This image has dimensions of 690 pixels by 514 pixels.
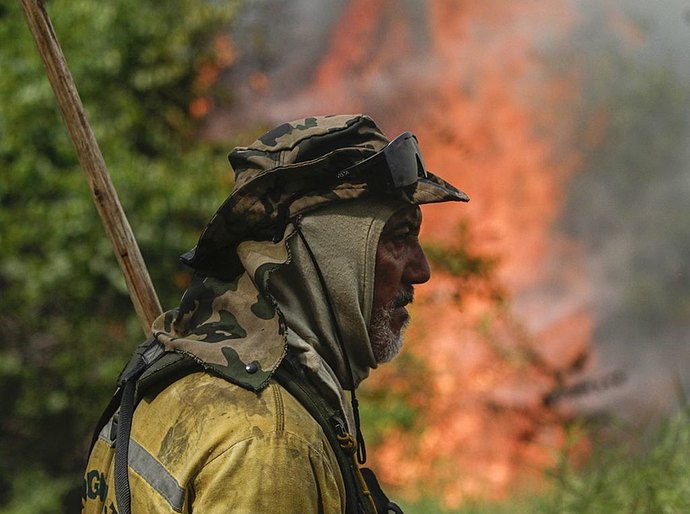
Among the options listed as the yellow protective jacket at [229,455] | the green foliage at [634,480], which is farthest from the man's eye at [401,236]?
the green foliage at [634,480]

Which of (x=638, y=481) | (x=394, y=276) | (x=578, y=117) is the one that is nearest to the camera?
(x=394, y=276)

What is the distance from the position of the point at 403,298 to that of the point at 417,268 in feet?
0.27

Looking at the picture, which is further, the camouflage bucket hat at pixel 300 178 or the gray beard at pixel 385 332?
the gray beard at pixel 385 332

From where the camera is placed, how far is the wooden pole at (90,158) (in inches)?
96.0

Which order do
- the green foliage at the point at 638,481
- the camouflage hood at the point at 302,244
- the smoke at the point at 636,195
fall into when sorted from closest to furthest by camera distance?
1. the camouflage hood at the point at 302,244
2. the green foliage at the point at 638,481
3. the smoke at the point at 636,195

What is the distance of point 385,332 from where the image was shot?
2.39 m

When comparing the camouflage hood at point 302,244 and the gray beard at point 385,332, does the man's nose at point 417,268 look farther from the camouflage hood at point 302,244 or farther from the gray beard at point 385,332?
the camouflage hood at point 302,244

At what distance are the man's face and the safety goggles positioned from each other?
0.35 feet

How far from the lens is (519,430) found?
29.5ft

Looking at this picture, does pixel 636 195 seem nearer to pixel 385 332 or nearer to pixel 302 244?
pixel 385 332

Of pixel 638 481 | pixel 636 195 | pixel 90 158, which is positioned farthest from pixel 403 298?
pixel 636 195

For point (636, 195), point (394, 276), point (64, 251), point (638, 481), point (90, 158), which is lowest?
point (638, 481)

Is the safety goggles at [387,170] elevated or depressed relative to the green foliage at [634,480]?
elevated

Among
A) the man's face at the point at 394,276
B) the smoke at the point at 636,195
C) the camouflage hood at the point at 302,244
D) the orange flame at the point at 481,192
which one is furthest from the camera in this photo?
the orange flame at the point at 481,192
